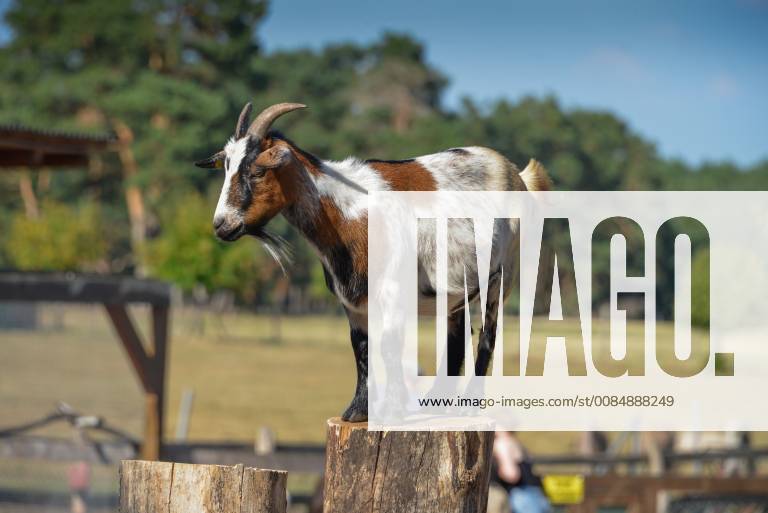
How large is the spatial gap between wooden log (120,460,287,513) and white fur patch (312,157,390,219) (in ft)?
3.18

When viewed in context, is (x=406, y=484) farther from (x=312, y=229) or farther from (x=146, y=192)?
(x=146, y=192)

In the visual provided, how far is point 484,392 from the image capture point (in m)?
4.32

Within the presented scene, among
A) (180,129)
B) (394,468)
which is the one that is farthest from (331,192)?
(180,129)

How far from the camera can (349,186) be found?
13.1 feet

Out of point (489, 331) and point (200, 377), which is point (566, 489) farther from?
point (200, 377)

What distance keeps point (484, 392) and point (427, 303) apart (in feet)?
1.64

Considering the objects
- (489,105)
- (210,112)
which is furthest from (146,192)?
(489,105)

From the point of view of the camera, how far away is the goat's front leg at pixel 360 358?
4.06 metres

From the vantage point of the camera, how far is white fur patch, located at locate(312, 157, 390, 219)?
13.0 feet

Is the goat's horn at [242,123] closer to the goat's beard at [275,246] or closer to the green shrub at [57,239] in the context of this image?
the goat's beard at [275,246]

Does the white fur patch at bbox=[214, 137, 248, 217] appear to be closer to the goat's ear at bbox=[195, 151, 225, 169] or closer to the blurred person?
the goat's ear at bbox=[195, 151, 225, 169]

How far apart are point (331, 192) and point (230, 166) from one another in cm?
34

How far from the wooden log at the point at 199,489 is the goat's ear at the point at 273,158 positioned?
3.48 ft

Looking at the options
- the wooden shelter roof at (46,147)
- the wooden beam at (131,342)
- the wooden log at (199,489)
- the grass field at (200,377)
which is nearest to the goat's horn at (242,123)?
the wooden log at (199,489)
